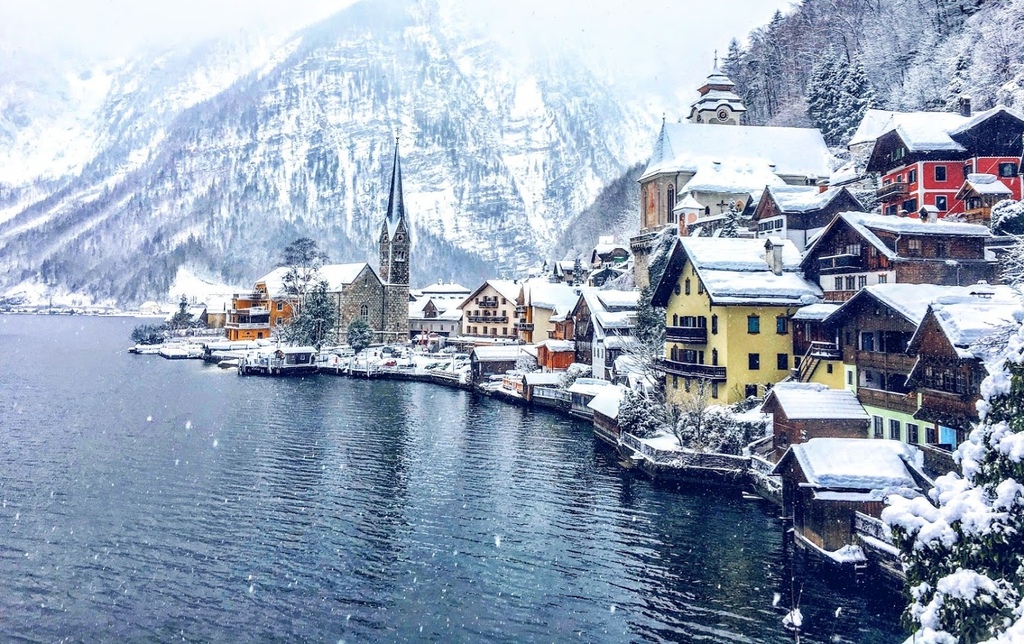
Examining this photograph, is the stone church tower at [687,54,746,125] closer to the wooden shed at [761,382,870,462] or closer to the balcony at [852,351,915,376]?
the balcony at [852,351,915,376]

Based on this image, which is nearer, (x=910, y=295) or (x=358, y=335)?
(x=910, y=295)

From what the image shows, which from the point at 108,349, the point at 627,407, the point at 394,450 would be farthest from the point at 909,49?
the point at 108,349

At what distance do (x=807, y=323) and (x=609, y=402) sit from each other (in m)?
12.1

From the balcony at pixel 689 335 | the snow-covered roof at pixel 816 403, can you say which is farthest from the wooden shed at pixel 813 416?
the balcony at pixel 689 335

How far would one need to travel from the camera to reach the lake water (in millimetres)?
18641

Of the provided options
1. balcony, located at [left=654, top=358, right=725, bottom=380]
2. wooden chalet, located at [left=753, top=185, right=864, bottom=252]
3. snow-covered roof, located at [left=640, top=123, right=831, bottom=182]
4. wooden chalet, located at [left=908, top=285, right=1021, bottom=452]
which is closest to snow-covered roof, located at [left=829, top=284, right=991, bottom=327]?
wooden chalet, located at [left=908, top=285, right=1021, bottom=452]

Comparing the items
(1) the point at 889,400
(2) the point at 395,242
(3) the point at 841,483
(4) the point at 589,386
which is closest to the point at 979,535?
(3) the point at 841,483

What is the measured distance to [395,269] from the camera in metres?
110

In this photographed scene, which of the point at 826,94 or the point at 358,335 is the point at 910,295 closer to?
the point at 826,94

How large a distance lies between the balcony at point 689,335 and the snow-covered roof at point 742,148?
37.1 metres

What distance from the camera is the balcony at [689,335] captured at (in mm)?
39219

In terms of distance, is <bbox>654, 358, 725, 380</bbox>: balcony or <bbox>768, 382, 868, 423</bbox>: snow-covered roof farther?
<bbox>654, 358, 725, 380</bbox>: balcony

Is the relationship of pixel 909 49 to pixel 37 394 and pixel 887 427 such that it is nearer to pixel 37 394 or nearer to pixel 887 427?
pixel 887 427

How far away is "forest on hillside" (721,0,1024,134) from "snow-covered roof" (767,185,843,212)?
15.4 m
